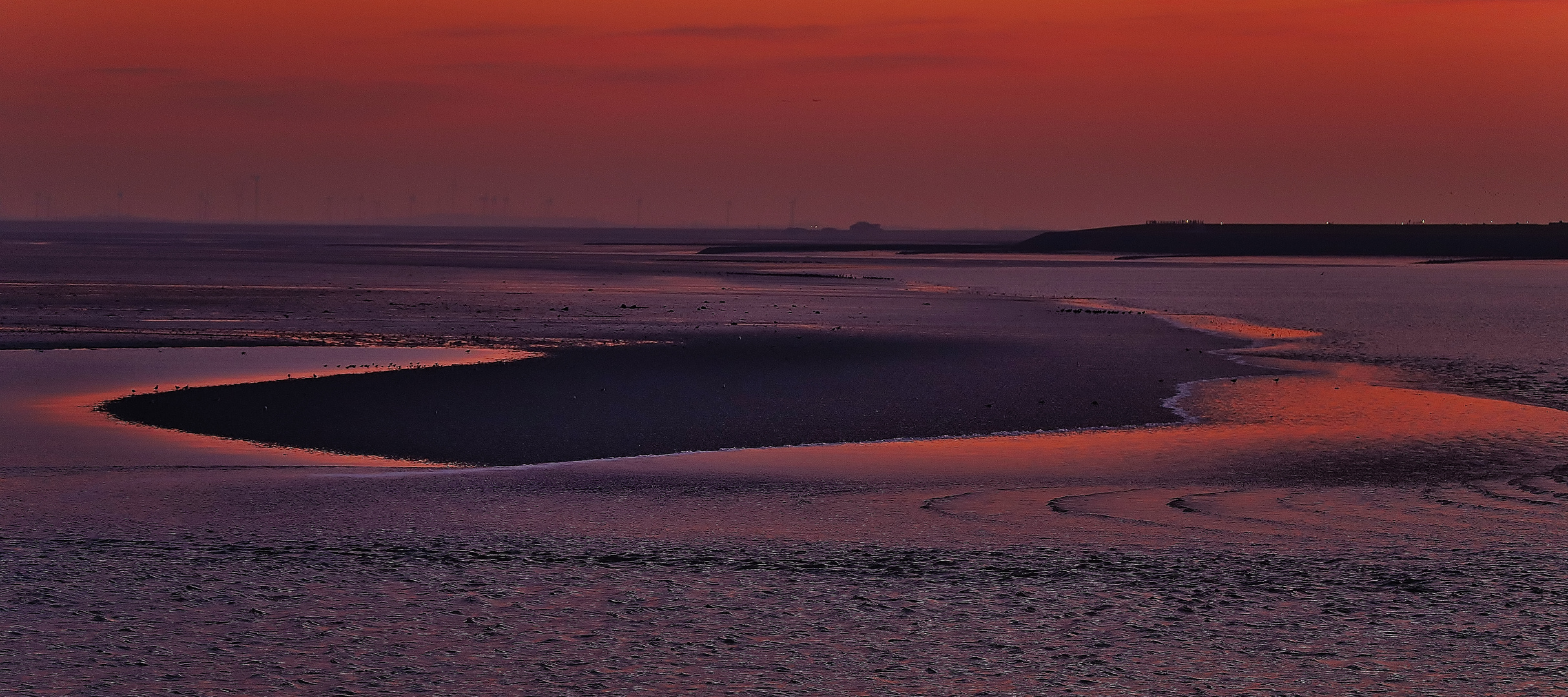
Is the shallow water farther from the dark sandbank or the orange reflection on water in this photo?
the orange reflection on water

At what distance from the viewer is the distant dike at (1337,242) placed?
164250 mm

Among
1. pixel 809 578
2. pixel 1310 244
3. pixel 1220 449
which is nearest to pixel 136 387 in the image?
pixel 1220 449

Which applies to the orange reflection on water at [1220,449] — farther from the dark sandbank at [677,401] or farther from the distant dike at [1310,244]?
the distant dike at [1310,244]

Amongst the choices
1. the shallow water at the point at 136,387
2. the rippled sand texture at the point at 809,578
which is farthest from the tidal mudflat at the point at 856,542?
the shallow water at the point at 136,387

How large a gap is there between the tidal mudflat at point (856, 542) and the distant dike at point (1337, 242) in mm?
136483

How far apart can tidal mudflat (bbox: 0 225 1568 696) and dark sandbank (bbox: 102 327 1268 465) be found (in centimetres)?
13

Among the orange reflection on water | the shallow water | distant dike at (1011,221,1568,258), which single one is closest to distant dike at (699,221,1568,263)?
distant dike at (1011,221,1568,258)

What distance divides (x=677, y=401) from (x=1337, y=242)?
174655 millimetres

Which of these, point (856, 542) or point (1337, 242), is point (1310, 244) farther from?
point (856, 542)

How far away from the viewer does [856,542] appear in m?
11.1

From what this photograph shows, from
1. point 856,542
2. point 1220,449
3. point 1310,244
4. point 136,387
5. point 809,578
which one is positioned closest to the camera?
point 809,578

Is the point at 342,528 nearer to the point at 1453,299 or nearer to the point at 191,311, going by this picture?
the point at 191,311

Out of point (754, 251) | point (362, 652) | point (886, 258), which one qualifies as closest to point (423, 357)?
point (362, 652)

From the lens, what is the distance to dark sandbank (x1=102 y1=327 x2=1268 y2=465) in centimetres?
1730
